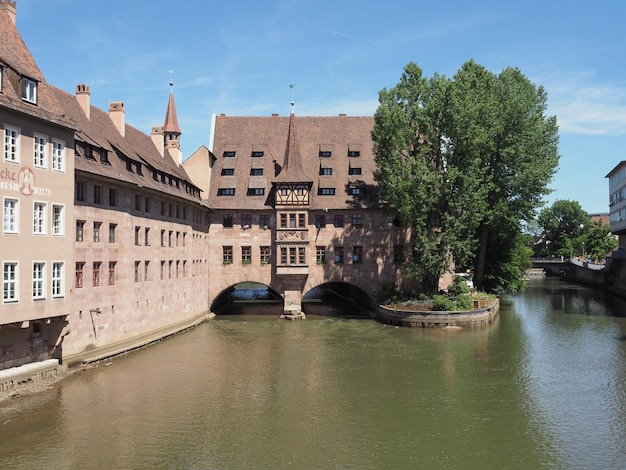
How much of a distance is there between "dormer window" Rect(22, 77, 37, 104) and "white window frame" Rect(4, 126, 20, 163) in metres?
2.06

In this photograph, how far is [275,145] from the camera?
61094 mm

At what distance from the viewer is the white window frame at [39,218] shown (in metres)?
27.5

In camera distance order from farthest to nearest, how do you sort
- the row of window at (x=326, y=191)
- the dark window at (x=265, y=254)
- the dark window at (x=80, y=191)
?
the row of window at (x=326, y=191) < the dark window at (x=265, y=254) < the dark window at (x=80, y=191)

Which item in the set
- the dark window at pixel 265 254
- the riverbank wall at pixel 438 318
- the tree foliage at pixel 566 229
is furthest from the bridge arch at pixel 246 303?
the tree foliage at pixel 566 229

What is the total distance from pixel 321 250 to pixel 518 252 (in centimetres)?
2449

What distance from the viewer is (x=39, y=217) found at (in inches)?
1096

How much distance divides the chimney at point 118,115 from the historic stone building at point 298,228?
44.3ft

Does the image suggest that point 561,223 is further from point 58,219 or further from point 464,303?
point 58,219

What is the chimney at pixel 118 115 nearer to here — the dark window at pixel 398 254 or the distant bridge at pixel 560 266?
the dark window at pixel 398 254

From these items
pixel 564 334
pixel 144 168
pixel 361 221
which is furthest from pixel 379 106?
pixel 564 334

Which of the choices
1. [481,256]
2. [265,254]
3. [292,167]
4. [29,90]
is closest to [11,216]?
[29,90]

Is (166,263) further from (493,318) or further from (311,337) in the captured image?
(493,318)

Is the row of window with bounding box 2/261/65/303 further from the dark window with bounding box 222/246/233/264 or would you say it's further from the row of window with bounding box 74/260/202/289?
the dark window with bounding box 222/246/233/264

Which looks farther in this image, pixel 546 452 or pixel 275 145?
pixel 275 145
